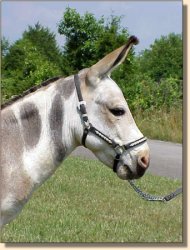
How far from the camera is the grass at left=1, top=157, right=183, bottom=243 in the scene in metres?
3.78

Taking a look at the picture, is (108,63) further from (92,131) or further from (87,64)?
(87,64)

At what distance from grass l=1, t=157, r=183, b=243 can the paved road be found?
806 millimetres

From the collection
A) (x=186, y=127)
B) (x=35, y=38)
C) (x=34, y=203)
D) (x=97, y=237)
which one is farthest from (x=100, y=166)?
(x=35, y=38)

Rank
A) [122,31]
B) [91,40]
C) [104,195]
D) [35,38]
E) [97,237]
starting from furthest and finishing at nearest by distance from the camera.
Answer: [35,38]
[91,40]
[122,31]
[104,195]
[97,237]

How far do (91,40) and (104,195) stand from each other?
3368mm

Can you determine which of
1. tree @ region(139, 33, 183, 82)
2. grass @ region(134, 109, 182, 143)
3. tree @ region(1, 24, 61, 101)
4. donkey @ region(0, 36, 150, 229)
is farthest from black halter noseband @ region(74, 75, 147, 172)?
tree @ region(139, 33, 183, 82)

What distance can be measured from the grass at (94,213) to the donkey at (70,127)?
1.38m

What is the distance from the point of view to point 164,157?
8023 mm

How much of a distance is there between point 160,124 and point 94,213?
5492mm

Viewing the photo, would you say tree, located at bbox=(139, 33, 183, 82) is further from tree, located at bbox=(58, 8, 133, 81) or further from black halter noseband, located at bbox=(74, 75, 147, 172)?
black halter noseband, located at bbox=(74, 75, 147, 172)

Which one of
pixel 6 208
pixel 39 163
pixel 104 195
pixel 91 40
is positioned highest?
pixel 91 40

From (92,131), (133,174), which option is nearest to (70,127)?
(92,131)

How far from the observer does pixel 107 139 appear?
2.29m

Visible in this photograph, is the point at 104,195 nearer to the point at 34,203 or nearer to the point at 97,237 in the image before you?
the point at 34,203
